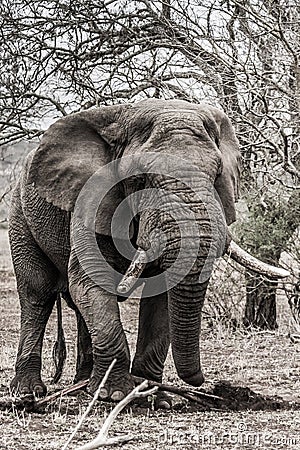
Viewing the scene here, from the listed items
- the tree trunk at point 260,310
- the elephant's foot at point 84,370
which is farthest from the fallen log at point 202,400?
the tree trunk at point 260,310

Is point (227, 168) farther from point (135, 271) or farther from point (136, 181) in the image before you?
point (135, 271)

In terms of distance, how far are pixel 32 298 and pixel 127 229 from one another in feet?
5.00

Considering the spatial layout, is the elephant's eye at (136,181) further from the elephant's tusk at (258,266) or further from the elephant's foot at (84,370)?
the elephant's foot at (84,370)

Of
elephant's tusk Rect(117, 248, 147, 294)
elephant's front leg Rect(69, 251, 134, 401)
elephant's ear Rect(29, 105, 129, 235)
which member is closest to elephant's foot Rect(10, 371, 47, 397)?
elephant's front leg Rect(69, 251, 134, 401)

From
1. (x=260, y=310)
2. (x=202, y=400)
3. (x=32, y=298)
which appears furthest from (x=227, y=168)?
(x=260, y=310)

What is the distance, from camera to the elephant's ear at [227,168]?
600 cm

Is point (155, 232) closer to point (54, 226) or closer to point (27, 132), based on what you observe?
point (54, 226)

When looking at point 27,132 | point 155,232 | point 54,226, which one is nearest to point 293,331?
point 27,132

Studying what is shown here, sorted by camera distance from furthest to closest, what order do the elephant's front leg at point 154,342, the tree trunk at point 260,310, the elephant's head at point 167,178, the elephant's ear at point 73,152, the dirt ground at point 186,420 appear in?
the tree trunk at point 260,310
the elephant's front leg at point 154,342
the elephant's ear at point 73,152
the elephant's head at point 167,178
the dirt ground at point 186,420

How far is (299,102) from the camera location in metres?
9.72

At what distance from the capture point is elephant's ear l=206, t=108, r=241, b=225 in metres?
6.00

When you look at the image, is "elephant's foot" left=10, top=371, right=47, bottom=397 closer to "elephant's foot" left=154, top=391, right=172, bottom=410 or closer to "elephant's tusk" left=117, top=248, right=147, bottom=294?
"elephant's foot" left=154, top=391, right=172, bottom=410

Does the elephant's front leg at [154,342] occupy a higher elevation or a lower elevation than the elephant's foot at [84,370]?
higher

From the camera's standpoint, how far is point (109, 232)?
6.06m
